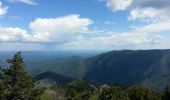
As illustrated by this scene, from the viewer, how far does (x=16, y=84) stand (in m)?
55.1

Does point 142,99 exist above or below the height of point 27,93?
below

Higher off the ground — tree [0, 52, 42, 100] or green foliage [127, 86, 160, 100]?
tree [0, 52, 42, 100]

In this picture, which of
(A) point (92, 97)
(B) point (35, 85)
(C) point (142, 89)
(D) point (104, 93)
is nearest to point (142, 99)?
(C) point (142, 89)

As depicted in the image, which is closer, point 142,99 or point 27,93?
point 27,93

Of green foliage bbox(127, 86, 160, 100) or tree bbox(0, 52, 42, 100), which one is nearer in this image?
tree bbox(0, 52, 42, 100)

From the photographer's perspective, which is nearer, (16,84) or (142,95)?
(16,84)

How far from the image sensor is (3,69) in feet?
182

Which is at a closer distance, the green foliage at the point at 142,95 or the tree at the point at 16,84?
the tree at the point at 16,84

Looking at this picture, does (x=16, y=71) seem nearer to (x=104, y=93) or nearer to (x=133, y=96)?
(x=104, y=93)

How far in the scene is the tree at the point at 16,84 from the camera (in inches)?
2173

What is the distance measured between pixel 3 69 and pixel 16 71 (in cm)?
214

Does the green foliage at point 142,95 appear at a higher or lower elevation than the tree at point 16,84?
lower

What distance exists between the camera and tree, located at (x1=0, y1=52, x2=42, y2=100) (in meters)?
55.2

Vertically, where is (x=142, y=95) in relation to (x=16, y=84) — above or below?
below
